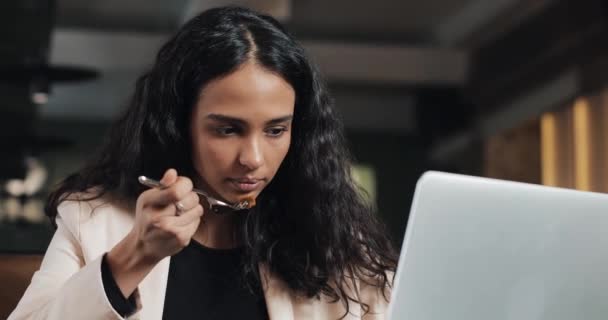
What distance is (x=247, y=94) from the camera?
4.16ft

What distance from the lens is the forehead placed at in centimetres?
126

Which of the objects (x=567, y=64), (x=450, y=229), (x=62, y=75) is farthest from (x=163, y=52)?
(x=567, y=64)

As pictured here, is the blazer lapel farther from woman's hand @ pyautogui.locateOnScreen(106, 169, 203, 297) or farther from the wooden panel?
the wooden panel

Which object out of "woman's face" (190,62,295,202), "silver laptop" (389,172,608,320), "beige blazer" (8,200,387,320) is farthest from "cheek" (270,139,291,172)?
"silver laptop" (389,172,608,320)

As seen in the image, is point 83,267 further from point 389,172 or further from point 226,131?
point 389,172

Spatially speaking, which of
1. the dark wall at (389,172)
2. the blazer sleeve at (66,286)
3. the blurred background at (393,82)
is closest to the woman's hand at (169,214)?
the blazer sleeve at (66,286)

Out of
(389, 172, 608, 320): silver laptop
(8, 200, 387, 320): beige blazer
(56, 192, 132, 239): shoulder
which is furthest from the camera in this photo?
(56, 192, 132, 239): shoulder

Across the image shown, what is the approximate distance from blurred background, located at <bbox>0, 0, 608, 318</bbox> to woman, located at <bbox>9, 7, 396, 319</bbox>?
225 cm

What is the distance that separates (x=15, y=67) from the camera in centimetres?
368

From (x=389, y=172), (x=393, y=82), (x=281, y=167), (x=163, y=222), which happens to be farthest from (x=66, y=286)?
(x=393, y=82)

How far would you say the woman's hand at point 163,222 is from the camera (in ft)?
3.28

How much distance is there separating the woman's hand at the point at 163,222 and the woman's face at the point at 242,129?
240 mm

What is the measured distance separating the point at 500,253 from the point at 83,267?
0.55m

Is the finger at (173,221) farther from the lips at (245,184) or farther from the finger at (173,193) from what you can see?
the lips at (245,184)
